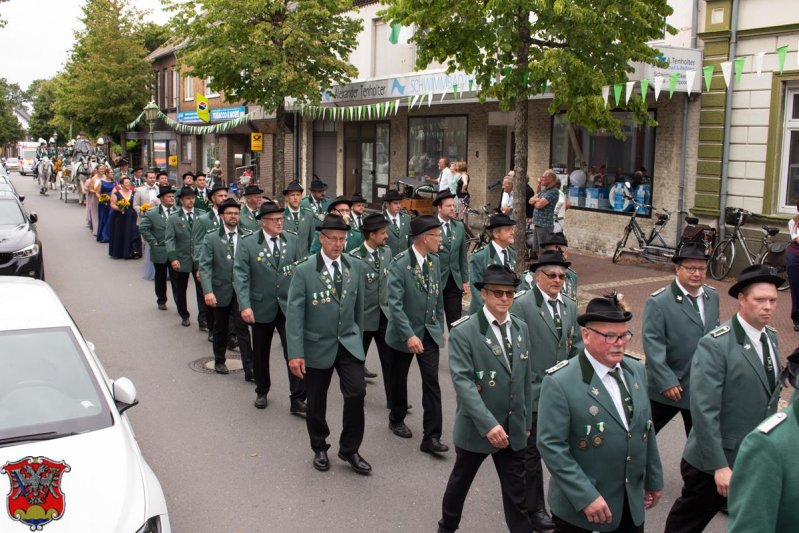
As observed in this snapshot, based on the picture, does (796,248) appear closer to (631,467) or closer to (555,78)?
(555,78)

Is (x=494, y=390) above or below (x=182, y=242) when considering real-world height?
below

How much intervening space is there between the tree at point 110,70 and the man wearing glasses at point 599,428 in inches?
1630

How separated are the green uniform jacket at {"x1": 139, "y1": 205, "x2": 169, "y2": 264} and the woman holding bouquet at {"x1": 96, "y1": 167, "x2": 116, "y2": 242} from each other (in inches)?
330

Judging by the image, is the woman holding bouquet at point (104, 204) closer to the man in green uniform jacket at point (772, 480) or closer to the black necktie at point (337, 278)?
the black necktie at point (337, 278)

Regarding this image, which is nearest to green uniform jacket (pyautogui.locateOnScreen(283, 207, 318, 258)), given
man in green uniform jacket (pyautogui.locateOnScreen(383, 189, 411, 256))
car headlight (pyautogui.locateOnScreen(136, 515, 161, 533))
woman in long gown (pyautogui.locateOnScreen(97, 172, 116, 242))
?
man in green uniform jacket (pyautogui.locateOnScreen(383, 189, 411, 256))

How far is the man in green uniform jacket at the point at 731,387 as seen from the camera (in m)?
4.59

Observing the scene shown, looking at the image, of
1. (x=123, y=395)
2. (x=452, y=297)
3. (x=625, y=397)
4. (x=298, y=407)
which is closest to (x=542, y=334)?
(x=625, y=397)

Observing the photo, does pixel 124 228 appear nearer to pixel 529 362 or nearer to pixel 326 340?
pixel 326 340

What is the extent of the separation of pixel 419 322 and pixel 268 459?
169 cm

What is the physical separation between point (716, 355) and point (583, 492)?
Answer: 124cm

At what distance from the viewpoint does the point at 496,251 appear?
7.92m

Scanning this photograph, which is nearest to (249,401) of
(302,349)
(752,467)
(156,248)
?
(302,349)

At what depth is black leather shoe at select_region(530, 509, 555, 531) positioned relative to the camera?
554 centimetres

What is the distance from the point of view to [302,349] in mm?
6453
